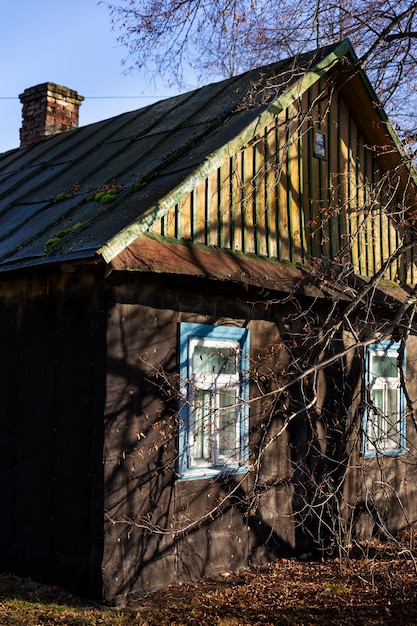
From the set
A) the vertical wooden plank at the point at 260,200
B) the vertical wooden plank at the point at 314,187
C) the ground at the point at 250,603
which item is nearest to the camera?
the ground at the point at 250,603

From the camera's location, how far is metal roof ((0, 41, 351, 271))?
7.45 m

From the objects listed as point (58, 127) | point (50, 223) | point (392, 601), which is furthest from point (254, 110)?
point (58, 127)

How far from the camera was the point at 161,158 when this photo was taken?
29.1 feet

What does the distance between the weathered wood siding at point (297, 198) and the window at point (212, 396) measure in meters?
1.00

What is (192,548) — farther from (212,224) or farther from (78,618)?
(212,224)

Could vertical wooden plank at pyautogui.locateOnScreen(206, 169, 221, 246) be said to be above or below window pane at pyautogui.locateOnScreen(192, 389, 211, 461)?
above

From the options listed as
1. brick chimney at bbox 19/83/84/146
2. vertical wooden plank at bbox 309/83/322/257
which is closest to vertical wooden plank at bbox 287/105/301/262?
vertical wooden plank at bbox 309/83/322/257

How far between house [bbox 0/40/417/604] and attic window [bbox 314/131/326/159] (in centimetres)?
3

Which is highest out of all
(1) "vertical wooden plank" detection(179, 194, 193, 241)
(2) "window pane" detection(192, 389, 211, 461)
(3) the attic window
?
(3) the attic window

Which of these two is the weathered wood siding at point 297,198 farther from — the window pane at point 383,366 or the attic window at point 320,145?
the window pane at point 383,366

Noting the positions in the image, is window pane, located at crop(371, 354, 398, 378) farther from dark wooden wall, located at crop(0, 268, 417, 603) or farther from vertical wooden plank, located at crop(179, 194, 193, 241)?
vertical wooden plank, located at crop(179, 194, 193, 241)

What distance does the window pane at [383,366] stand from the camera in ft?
35.2

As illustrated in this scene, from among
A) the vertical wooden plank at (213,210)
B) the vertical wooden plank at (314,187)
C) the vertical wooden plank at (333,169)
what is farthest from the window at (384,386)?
the vertical wooden plank at (213,210)

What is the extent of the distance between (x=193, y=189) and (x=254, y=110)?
5.55 ft
